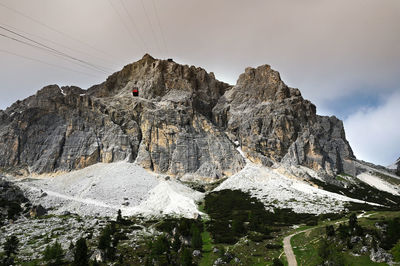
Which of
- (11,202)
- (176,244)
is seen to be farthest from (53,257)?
(11,202)

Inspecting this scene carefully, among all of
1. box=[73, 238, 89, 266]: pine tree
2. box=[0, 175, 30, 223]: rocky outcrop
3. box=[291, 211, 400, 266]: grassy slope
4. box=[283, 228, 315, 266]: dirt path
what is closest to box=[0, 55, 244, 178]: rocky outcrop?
box=[0, 175, 30, 223]: rocky outcrop

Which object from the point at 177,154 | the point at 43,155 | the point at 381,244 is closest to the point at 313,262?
the point at 381,244

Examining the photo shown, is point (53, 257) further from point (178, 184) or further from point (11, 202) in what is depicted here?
point (178, 184)

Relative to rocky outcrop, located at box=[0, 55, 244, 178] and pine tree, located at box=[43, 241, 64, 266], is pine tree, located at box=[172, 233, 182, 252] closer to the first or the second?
pine tree, located at box=[43, 241, 64, 266]

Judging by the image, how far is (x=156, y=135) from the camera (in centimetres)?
16862

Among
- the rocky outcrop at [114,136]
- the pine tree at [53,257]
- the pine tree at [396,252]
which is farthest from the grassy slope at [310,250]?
the rocky outcrop at [114,136]

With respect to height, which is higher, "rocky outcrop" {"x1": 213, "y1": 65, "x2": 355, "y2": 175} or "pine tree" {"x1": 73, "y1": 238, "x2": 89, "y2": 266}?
"rocky outcrop" {"x1": 213, "y1": 65, "x2": 355, "y2": 175}

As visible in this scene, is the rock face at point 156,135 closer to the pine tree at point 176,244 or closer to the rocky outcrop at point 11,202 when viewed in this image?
the rocky outcrop at point 11,202

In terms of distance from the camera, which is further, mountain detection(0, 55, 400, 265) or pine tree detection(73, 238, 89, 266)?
mountain detection(0, 55, 400, 265)

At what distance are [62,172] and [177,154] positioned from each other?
209ft

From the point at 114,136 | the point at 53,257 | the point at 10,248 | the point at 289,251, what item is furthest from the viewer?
the point at 114,136

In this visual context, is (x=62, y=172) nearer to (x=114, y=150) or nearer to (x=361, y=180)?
(x=114, y=150)

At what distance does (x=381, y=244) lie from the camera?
125 feet

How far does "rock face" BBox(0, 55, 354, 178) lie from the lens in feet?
509
